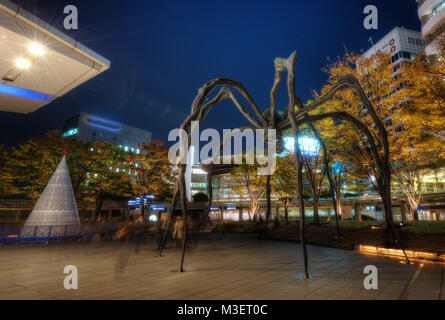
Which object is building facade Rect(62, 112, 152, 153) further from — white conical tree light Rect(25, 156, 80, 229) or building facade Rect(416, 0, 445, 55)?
building facade Rect(416, 0, 445, 55)

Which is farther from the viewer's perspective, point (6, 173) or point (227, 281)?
point (6, 173)

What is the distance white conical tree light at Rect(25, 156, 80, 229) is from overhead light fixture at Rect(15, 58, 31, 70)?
6134 mm

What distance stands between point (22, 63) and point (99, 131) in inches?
2940

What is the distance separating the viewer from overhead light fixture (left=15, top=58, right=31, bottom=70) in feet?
35.7

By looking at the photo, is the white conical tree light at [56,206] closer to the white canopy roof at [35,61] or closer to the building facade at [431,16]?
the white canopy roof at [35,61]

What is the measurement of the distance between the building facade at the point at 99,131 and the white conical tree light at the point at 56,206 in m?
57.1

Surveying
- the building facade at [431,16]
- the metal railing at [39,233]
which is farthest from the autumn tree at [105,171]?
the building facade at [431,16]

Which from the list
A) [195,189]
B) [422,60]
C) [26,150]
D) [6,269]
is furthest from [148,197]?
[195,189]

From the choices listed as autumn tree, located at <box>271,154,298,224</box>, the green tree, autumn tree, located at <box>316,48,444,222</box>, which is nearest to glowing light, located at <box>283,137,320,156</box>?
autumn tree, located at <box>316,48,444,222</box>

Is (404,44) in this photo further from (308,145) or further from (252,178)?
(308,145)

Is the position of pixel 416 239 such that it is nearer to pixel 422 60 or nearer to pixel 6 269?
pixel 422 60

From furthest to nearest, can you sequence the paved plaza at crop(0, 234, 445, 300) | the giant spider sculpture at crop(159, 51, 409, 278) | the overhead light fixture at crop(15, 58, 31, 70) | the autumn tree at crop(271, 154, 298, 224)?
the autumn tree at crop(271, 154, 298, 224) < the overhead light fixture at crop(15, 58, 31, 70) < the giant spider sculpture at crop(159, 51, 409, 278) < the paved plaza at crop(0, 234, 445, 300)

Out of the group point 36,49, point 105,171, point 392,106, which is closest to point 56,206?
point 36,49

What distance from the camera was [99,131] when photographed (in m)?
78.4
